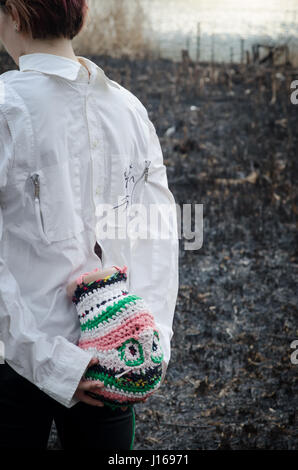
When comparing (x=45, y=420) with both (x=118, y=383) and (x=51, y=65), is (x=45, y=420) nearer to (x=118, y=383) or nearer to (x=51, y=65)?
(x=118, y=383)

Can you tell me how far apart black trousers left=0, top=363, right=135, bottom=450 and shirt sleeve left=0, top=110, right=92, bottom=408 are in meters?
0.07

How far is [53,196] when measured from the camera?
159 cm

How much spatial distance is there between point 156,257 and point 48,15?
2.55 ft

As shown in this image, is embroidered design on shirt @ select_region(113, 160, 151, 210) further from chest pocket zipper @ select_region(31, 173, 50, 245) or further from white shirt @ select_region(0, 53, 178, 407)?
chest pocket zipper @ select_region(31, 173, 50, 245)

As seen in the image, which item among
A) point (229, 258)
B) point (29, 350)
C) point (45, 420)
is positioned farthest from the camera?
point (229, 258)

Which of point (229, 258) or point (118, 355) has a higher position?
point (118, 355)

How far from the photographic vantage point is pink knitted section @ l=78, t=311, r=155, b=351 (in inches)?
61.4

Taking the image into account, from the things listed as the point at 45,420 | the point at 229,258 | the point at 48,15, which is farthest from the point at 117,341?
the point at 229,258

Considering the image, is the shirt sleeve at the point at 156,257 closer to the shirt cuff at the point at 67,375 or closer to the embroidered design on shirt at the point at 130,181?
the embroidered design on shirt at the point at 130,181

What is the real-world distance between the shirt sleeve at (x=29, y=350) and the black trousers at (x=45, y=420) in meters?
0.07

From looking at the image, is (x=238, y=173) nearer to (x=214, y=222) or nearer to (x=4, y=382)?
(x=214, y=222)

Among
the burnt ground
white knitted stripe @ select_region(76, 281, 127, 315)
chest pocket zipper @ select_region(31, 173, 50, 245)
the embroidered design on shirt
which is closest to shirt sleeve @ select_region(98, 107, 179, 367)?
the embroidered design on shirt

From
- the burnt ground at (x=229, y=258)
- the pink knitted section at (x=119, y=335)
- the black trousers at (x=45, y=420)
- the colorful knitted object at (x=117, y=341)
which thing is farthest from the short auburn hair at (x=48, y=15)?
the burnt ground at (x=229, y=258)
